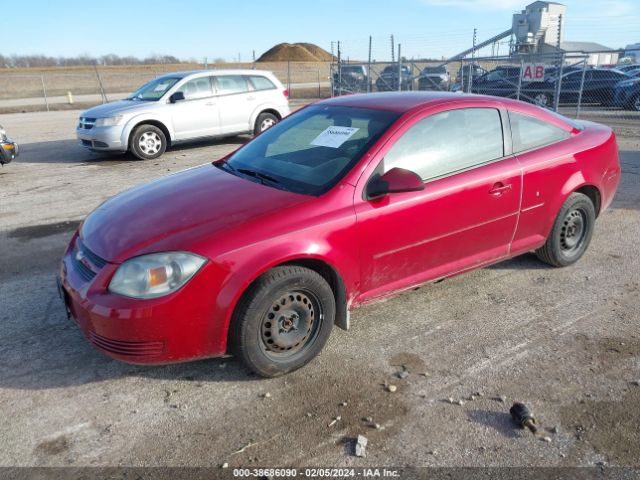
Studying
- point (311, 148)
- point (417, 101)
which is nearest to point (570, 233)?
point (417, 101)

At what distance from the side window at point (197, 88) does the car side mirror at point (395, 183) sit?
8.45 m

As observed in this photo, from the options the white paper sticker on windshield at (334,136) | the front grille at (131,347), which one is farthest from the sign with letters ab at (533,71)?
Result: the front grille at (131,347)

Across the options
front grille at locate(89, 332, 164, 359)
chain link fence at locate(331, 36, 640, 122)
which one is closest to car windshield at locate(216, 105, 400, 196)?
front grille at locate(89, 332, 164, 359)

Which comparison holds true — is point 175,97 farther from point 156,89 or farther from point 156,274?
point 156,274

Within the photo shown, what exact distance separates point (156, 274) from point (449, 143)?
225 centimetres

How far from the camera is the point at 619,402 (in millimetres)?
2902

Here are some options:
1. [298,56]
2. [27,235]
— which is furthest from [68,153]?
[298,56]

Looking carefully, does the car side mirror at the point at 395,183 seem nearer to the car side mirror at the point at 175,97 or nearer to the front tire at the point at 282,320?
the front tire at the point at 282,320

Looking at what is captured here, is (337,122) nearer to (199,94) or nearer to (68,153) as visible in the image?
(199,94)

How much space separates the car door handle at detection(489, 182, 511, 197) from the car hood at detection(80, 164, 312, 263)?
1.49 metres

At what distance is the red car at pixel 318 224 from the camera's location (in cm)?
284

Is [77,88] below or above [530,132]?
below

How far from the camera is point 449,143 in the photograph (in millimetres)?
3764

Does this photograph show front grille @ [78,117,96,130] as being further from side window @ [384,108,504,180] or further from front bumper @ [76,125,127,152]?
side window @ [384,108,504,180]
